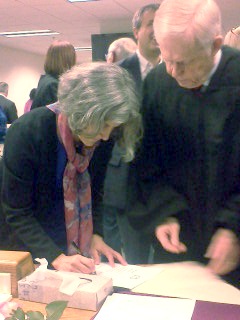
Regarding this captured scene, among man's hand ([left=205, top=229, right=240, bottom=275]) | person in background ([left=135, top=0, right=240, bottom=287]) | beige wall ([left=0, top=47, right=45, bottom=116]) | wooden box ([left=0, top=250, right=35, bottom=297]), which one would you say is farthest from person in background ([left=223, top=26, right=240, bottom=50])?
beige wall ([left=0, top=47, right=45, bottom=116])

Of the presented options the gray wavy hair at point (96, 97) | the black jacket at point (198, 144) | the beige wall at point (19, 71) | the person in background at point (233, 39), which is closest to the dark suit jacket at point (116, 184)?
the person in background at point (233, 39)

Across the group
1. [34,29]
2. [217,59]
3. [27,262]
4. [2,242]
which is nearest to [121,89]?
[217,59]

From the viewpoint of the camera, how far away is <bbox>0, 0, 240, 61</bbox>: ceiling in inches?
264

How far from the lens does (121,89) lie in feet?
4.75

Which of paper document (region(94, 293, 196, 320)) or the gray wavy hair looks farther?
the gray wavy hair

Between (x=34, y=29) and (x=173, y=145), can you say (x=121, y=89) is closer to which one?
(x=173, y=145)

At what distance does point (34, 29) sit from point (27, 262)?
7907 millimetres

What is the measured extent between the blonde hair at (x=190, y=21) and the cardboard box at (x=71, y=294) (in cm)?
70

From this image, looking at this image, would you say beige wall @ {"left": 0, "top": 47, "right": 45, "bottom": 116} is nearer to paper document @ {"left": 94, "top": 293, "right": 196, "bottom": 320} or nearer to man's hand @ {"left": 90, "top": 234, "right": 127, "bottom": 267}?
man's hand @ {"left": 90, "top": 234, "right": 127, "bottom": 267}

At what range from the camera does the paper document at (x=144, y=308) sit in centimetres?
122

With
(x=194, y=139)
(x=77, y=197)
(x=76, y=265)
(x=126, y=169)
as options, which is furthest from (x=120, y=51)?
(x=76, y=265)

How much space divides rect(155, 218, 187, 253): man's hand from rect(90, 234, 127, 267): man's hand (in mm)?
166

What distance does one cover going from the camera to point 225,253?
4.53 ft

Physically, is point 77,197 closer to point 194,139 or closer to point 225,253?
point 194,139
